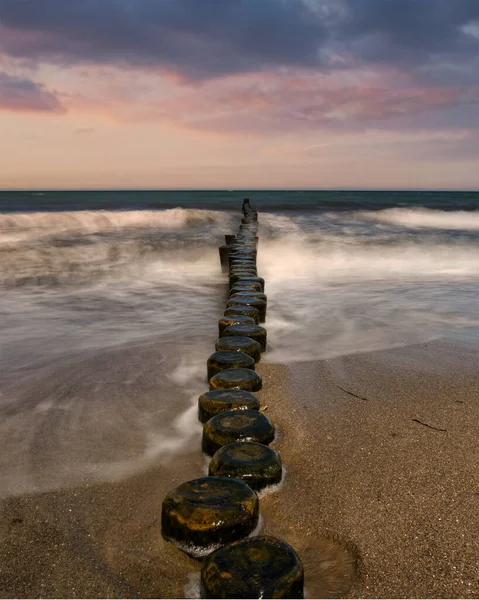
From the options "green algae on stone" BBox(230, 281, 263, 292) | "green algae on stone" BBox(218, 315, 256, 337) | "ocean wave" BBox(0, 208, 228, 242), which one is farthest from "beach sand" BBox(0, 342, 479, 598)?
"ocean wave" BBox(0, 208, 228, 242)

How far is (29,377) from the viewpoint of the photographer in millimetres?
3617

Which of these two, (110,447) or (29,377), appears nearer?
(110,447)

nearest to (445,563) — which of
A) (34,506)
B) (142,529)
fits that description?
(142,529)

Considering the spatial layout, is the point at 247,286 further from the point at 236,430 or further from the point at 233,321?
the point at 236,430

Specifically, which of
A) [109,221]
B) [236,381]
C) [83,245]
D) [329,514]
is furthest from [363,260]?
[109,221]

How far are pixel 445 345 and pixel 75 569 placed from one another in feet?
11.0

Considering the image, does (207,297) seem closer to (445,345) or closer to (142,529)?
(445,345)

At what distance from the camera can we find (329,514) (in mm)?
1924

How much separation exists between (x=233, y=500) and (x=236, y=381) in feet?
3.54

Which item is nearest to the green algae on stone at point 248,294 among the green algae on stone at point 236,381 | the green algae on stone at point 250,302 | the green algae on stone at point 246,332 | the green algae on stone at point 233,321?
the green algae on stone at point 250,302

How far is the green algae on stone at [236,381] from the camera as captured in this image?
267 centimetres

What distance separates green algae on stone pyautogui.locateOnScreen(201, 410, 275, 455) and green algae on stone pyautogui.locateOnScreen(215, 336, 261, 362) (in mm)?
944

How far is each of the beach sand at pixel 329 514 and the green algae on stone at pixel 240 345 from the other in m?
0.39

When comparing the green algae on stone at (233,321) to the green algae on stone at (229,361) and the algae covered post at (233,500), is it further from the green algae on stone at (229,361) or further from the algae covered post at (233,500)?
the green algae on stone at (229,361)
